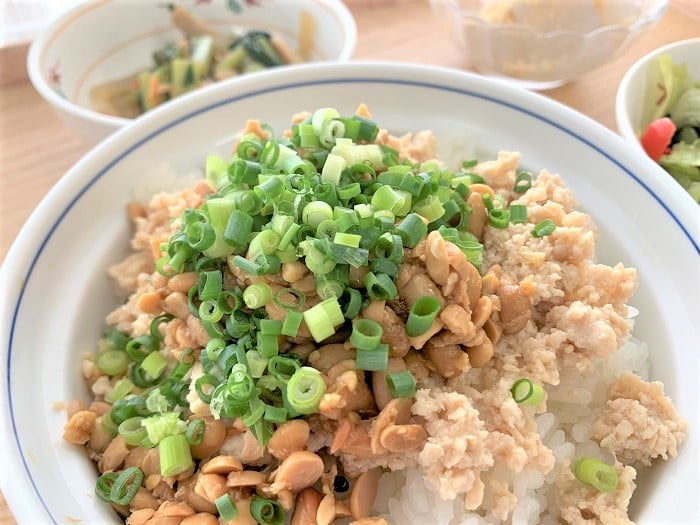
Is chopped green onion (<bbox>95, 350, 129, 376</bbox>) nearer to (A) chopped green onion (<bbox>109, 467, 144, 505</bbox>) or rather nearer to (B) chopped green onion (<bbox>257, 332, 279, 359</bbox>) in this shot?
(A) chopped green onion (<bbox>109, 467, 144, 505</bbox>)

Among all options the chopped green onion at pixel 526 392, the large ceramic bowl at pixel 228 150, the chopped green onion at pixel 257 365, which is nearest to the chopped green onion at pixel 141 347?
the large ceramic bowl at pixel 228 150

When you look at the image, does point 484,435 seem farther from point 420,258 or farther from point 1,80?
point 1,80

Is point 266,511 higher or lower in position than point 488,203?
lower

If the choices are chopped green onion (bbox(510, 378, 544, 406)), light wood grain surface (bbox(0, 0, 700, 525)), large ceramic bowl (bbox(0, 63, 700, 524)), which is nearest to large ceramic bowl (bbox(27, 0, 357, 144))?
light wood grain surface (bbox(0, 0, 700, 525))

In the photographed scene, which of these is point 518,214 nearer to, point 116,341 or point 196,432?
point 196,432

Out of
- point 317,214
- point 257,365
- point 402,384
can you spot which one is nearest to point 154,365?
point 257,365

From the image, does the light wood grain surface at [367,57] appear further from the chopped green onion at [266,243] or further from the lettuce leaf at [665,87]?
the chopped green onion at [266,243]
